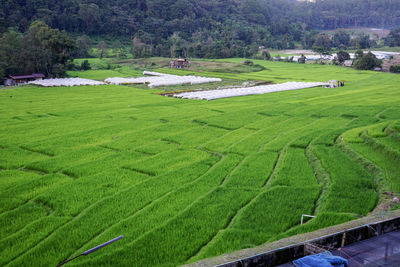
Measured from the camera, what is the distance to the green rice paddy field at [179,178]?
28.3 ft

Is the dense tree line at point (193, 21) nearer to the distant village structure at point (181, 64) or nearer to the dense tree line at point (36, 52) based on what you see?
the dense tree line at point (36, 52)

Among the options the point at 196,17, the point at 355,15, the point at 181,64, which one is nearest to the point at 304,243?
the point at 181,64

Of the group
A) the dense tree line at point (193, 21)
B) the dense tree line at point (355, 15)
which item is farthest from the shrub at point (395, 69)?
the dense tree line at point (355, 15)

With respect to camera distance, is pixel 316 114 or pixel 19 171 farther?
pixel 316 114

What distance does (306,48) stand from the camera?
107 metres

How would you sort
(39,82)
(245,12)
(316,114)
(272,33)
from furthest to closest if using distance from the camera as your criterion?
1. (245,12)
2. (272,33)
3. (39,82)
4. (316,114)

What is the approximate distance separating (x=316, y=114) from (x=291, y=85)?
16791 millimetres

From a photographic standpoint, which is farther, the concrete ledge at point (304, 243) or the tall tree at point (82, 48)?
the tall tree at point (82, 48)

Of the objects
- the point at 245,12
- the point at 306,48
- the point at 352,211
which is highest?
the point at 245,12

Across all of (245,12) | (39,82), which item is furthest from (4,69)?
(245,12)

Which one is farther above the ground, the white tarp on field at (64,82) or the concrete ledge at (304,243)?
the white tarp on field at (64,82)

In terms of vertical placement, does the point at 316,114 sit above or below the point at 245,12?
below

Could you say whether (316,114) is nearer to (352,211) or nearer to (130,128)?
(130,128)

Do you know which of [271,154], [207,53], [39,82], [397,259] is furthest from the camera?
[207,53]
